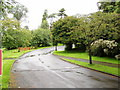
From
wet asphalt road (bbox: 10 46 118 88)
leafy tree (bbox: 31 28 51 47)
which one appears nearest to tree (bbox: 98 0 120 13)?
wet asphalt road (bbox: 10 46 118 88)

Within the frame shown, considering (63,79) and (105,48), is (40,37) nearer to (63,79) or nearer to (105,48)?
(105,48)

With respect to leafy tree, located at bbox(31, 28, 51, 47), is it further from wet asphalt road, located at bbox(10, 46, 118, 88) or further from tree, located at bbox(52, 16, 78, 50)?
wet asphalt road, located at bbox(10, 46, 118, 88)

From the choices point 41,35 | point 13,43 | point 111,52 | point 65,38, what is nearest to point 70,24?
point 65,38

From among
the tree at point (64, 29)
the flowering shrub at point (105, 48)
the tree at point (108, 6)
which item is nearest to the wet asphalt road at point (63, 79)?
the flowering shrub at point (105, 48)

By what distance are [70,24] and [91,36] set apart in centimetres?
1731

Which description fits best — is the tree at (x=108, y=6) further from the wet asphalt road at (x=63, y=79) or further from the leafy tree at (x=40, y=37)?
the leafy tree at (x=40, y=37)

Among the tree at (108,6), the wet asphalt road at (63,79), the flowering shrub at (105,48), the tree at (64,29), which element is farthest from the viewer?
the tree at (64,29)

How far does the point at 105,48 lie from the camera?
72.0 feet

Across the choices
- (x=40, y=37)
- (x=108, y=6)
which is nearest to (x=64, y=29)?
(x=108, y=6)

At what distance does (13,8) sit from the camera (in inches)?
325

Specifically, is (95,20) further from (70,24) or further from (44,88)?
(70,24)

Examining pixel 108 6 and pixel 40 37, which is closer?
pixel 108 6

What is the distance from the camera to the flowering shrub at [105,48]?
20.7 meters

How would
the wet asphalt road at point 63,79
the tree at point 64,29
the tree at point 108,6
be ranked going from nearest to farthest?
the wet asphalt road at point 63,79, the tree at point 108,6, the tree at point 64,29
